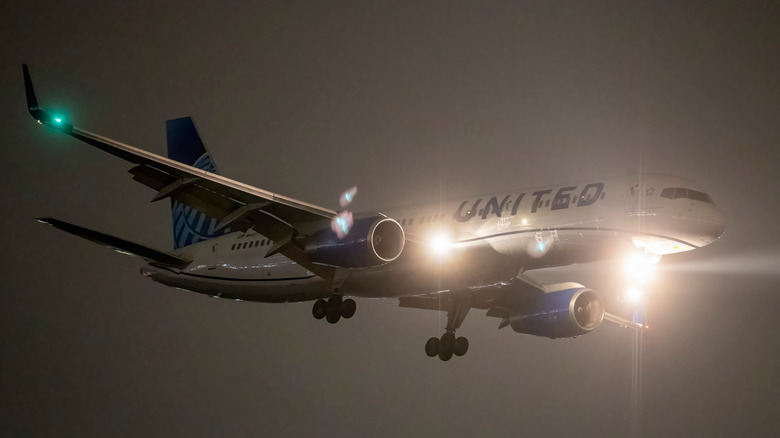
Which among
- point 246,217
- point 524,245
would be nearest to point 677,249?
point 524,245

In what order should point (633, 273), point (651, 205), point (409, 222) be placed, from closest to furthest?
point (651, 205) < point (633, 273) < point (409, 222)

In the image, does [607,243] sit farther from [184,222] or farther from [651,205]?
[184,222]

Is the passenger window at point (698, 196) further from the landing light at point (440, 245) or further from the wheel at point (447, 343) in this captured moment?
the wheel at point (447, 343)

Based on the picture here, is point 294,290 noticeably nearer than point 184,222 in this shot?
Yes

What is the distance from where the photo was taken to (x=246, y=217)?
2536 cm

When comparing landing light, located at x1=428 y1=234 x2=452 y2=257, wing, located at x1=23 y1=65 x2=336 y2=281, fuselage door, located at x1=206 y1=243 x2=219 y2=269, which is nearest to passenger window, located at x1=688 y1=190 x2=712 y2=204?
landing light, located at x1=428 y1=234 x2=452 y2=257

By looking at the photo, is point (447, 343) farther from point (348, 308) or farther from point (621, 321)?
point (621, 321)

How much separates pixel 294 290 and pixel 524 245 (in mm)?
8873

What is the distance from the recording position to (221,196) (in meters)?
24.6

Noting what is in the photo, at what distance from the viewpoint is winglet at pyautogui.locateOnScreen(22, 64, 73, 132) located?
1964 cm

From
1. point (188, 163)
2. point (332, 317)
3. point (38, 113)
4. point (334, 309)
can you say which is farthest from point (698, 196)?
point (188, 163)

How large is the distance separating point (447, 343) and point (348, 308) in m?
4.35

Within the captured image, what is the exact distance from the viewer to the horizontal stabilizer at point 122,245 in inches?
991

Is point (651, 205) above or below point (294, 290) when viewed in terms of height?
above
